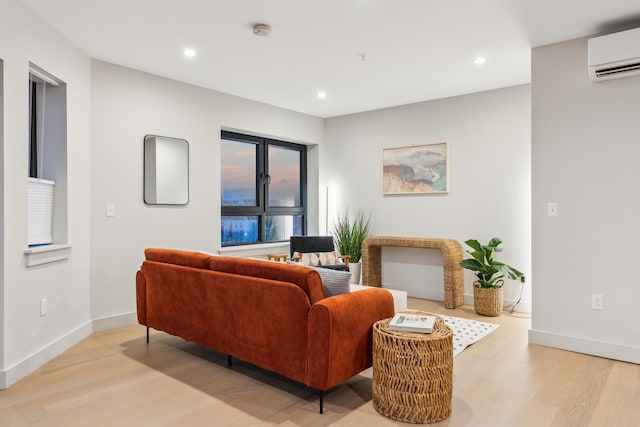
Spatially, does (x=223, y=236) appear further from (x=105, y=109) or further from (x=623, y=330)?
(x=623, y=330)

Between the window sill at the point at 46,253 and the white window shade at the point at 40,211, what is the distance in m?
0.12

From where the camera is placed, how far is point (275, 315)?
252 centimetres

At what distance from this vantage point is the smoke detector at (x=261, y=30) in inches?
124

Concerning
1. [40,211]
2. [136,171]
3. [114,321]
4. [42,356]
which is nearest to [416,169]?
[136,171]

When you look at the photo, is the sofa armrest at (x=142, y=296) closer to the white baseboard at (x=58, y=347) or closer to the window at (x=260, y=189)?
the white baseboard at (x=58, y=347)

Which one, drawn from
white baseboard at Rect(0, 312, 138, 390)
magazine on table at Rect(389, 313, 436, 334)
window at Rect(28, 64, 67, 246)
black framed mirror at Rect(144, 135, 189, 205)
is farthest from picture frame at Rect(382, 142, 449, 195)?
window at Rect(28, 64, 67, 246)

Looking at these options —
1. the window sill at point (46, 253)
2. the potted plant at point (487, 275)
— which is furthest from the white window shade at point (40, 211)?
the potted plant at point (487, 275)

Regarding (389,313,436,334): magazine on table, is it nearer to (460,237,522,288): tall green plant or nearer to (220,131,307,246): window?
(460,237,522,288): tall green plant

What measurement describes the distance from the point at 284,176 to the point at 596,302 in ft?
13.7

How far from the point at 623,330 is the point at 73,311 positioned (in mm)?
4324

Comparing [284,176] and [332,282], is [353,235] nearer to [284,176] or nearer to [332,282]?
[284,176]

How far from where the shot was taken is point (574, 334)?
3.37m

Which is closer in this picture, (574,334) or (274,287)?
(274,287)

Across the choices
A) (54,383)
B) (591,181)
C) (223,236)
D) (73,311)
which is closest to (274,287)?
(54,383)
